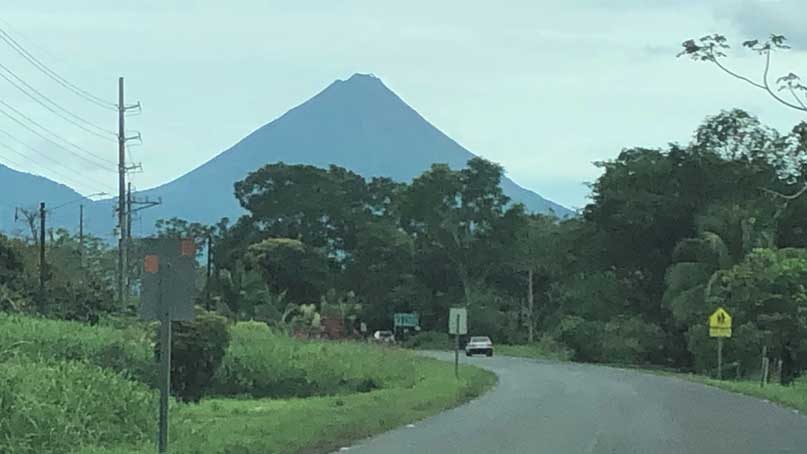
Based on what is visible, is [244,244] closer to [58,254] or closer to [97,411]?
[58,254]

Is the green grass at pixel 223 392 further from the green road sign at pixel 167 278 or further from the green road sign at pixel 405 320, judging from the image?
the green road sign at pixel 405 320

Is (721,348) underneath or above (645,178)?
underneath

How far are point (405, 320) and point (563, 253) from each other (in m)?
11.9

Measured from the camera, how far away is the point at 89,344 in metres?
37.2

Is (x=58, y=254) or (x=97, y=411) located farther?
(x=58, y=254)

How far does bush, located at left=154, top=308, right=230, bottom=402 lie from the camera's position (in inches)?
1350

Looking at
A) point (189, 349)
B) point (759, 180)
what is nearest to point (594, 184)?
point (759, 180)

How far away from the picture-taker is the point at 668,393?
1596 inches

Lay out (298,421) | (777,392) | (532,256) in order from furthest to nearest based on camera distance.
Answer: (532,256) → (777,392) → (298,421)

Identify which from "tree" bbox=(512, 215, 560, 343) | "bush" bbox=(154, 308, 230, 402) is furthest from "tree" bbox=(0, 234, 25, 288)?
"tree" bbox=(512, 215, 560, 343)

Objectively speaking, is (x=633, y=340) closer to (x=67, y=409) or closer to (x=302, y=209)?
(x=302, y=209)

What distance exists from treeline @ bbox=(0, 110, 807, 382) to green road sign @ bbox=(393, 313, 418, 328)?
8.87 ft

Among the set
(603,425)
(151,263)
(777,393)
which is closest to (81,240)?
(777,393)

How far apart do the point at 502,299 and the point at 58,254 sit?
3312 centimetres
